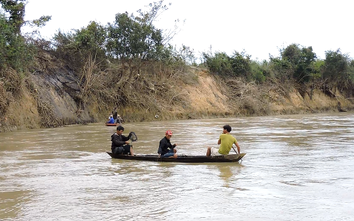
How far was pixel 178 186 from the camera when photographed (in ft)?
30.3

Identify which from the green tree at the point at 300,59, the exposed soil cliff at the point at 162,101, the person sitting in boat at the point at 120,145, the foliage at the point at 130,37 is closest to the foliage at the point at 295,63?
the green tree at the point at 300,59

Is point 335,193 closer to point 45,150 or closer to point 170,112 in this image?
point 45,150

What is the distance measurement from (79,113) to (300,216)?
24664mm

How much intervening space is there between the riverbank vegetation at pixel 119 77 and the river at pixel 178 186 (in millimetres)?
10294

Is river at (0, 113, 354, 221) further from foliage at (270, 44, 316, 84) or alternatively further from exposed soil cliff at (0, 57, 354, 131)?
foliage at (270, 44, 316, 84)

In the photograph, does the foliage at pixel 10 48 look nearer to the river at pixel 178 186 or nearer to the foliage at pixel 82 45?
the foliage at pixel 82 45

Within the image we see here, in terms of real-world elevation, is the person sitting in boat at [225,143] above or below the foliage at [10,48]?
below

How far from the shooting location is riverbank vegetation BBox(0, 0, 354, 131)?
1008 inches

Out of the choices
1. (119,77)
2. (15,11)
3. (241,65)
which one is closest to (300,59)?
(241,65)

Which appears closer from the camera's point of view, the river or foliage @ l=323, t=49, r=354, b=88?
the river

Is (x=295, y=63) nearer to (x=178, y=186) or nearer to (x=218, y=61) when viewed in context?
(x=218, y=61)

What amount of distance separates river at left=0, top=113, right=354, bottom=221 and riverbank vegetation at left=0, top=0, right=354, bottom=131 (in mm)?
10294

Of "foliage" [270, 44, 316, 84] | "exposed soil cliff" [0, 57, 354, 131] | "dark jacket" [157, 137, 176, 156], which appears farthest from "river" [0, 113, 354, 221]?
"foliage" [270, 44, 316, 84]

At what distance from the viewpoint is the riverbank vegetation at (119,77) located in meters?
25.6
